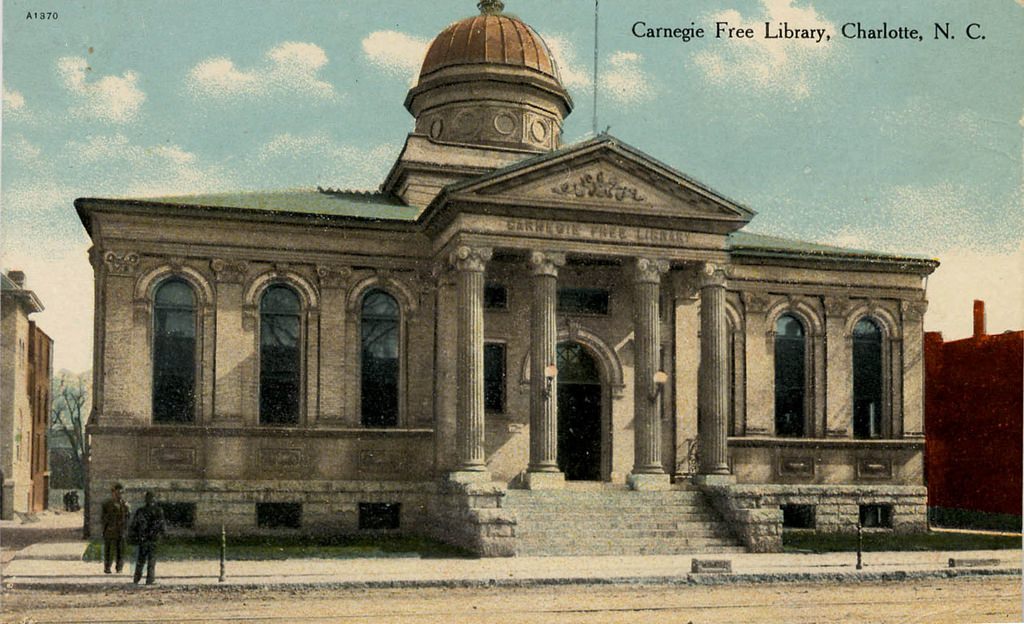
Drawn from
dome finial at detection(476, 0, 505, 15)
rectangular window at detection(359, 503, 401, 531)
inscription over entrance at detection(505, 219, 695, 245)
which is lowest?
rectangular window at detection(359, 503, 401, 531)

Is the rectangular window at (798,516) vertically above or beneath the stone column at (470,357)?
beneath

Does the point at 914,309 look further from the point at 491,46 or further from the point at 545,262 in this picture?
the point at 491,46

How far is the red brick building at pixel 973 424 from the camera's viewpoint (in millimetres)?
34219

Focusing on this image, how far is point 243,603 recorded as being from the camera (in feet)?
63.1

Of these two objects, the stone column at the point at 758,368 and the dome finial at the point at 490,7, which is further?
the dome finial at the point at 490,7

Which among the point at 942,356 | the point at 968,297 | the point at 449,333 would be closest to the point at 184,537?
the point at 449,333

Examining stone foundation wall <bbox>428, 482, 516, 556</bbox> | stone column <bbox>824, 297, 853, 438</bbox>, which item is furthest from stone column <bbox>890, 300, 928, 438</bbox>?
stone foundation wall <bbox>428, 482, 516, 556</bbox>

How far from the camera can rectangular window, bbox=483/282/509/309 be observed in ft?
106

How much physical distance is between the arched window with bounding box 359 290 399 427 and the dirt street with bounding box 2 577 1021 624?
11.4 metres

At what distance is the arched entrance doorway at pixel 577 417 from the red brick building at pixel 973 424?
33.4ft

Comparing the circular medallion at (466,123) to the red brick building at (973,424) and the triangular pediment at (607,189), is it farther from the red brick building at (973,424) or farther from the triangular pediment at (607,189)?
the red brick building at (973,424)

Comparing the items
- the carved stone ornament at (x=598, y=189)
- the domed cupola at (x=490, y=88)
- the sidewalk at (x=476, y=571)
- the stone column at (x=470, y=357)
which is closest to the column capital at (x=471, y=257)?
the stone column at (x=470, y=357)

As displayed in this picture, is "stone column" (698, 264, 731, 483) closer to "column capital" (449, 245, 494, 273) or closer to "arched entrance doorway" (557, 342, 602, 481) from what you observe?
"arched entrance doorway" (557, 342, 602, 481)

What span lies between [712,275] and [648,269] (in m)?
1.84
